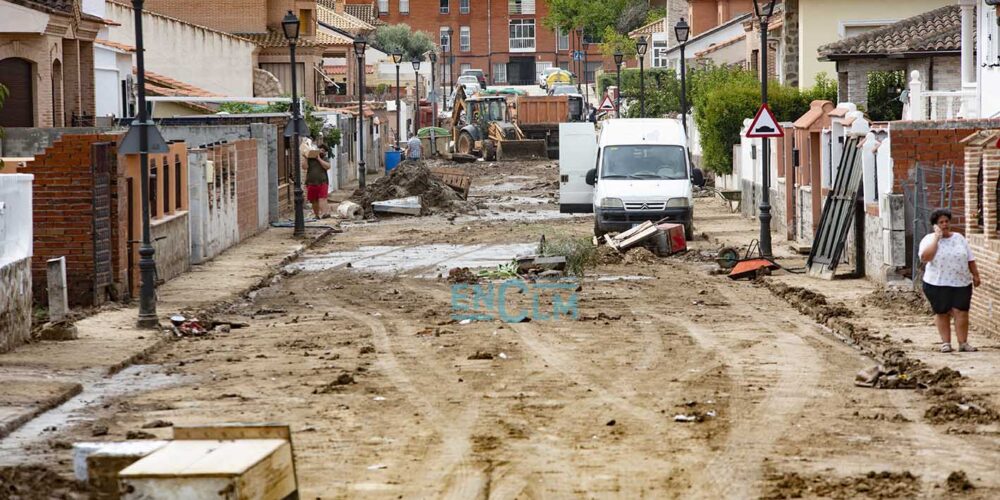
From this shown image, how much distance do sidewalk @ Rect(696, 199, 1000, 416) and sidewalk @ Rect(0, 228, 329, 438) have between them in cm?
771

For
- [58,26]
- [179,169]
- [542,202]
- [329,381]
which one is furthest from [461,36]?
[329,381]

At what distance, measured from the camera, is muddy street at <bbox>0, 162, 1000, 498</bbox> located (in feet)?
33.3

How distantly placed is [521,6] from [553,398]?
116160 millimetres

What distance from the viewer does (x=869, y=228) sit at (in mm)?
22609

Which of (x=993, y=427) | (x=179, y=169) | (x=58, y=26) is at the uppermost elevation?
(x=58, y=26)

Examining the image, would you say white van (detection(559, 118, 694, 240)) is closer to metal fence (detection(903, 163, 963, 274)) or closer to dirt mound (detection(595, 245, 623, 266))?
dirt mound (detection(595, 245, 623, 266))

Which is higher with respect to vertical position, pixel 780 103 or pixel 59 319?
pixel 780 103

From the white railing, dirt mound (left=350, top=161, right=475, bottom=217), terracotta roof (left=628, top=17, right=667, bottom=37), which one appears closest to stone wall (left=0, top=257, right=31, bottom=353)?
the white railing

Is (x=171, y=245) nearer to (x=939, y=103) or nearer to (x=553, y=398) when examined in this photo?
(x=553, y=398)

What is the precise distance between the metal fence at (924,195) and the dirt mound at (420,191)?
20.6m

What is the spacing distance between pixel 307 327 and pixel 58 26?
17.6 metres

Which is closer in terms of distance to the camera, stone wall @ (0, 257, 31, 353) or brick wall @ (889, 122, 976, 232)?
stone wall @ (0, 257, 31, 353)

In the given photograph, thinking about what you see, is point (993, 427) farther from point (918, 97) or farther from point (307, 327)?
point (918, 97)

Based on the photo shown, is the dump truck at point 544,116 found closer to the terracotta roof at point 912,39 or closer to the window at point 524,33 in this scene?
the terracotta roof at point 912,39
